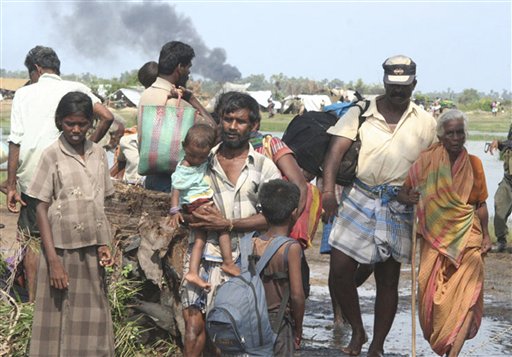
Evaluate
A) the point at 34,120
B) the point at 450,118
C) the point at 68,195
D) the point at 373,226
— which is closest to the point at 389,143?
the point at 450,118

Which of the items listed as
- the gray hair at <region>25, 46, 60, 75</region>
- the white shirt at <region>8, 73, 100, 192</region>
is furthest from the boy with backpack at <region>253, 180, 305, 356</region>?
the gray hair at <region>25, 46, 60, 75</region>

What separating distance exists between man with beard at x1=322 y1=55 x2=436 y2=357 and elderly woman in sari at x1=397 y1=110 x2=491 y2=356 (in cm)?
18

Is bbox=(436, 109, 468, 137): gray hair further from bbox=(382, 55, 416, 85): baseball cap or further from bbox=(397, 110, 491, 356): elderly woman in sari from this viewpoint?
bbox=(382, 55, 416, 85): baseball cap

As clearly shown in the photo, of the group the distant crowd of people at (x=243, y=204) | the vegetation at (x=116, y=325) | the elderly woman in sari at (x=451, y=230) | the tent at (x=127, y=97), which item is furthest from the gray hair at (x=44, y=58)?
the tent at (x=127, y=97)

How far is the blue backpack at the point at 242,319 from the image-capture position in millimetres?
4797

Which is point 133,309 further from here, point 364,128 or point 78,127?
point 364,128

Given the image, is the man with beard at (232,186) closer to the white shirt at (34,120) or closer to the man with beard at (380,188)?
the man with beard at (380,188)

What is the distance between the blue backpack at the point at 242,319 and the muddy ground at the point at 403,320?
2.16m

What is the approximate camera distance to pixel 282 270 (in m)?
4.98

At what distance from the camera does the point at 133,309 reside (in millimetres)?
6430

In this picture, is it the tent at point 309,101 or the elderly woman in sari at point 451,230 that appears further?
the tent at point 309,101

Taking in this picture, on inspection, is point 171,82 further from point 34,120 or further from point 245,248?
point 245,248

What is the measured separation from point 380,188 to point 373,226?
0.26 metres

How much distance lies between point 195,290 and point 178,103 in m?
1.45
